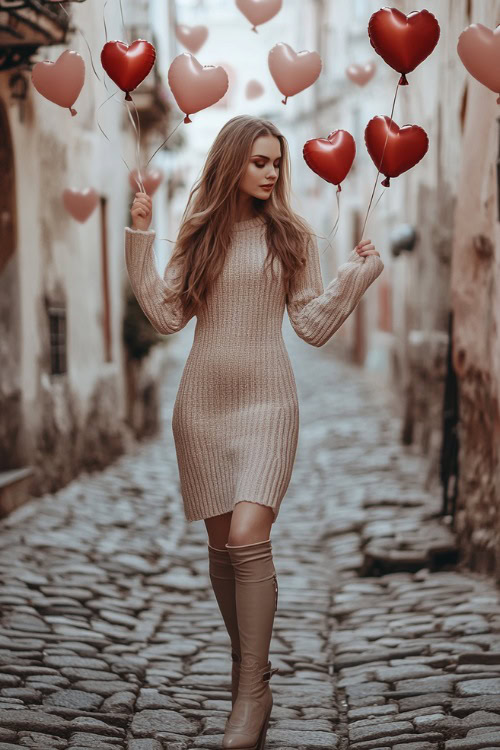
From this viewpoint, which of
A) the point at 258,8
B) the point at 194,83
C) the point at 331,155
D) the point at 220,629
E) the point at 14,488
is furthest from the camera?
the point at 14,488

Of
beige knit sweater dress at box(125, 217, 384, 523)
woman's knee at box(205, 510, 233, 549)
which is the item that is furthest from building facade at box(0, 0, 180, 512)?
woman's knee at box(205, 510, 233, 549)

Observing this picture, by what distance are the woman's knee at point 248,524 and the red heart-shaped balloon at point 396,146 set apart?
3.93 ft

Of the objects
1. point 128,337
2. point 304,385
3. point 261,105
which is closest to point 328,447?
point 128,337

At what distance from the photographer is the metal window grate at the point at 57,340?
9.16m

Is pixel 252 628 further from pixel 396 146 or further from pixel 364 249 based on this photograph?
pixel 396 146

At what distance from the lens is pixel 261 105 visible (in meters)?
44.5

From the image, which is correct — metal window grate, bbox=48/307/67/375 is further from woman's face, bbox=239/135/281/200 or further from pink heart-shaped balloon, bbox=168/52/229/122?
woman's face, bbox=239/135/281/200

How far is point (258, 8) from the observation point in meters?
5.33

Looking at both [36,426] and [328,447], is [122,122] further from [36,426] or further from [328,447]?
[36,426]

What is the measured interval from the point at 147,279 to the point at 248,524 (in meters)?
0.83

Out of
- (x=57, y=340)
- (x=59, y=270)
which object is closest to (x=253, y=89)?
(x=59, y=270)

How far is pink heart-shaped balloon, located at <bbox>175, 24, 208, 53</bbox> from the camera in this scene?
20.4 ft

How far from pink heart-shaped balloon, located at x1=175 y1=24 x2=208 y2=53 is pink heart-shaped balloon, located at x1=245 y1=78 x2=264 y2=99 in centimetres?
82

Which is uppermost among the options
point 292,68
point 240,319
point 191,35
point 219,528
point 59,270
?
point 191,35
